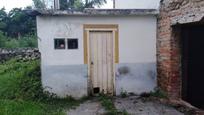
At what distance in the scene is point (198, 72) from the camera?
945cm

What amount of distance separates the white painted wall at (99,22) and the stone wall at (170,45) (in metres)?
0.37

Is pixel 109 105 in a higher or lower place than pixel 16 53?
lower

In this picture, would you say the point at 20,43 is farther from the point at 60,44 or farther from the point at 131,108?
the point at 131,108

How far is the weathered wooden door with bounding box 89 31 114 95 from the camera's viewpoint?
956 centimetres

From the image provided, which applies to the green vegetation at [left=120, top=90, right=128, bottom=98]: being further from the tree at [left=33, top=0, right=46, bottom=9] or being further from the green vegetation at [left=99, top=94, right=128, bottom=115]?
the tree at [left=33, top=0, right=46, bottom=9]

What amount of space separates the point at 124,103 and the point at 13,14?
28.6 metres

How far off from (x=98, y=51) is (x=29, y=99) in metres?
2.55

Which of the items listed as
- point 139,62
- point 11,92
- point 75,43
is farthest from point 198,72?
point 11,92

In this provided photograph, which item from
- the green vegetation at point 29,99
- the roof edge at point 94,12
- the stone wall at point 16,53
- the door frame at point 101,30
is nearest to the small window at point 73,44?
the door frame at point 101,30

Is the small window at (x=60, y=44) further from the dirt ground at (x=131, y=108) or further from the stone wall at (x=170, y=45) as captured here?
the stone wall at (x=170, y=45)

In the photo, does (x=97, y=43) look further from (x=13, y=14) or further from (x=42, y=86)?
(x=13, y=14)

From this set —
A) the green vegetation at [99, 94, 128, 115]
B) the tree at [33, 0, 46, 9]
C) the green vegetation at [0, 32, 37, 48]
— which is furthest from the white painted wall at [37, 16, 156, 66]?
the green vegetation at [0, 32, 37, 48]

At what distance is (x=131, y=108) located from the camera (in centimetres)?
834

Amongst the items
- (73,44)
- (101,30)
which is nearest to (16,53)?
(73,44)
